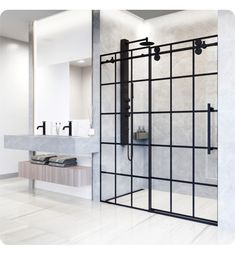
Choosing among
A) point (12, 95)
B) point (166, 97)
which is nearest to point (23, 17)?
point (12, 95)

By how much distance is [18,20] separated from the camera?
5.09 meters

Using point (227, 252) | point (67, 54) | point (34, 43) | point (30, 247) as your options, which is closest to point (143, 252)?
point (227, 252)

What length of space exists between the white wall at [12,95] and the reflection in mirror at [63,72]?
126 centimetres

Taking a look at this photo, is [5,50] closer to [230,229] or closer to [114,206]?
[114,206]

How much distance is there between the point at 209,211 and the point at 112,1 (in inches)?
109

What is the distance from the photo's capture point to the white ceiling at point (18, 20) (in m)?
4.74

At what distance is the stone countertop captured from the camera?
3811 mm

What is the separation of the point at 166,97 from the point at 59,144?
6.37 ft

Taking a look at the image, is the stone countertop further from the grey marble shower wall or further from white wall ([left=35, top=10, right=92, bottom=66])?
white wall ([left=35, top=10, right=92, bottom=66])

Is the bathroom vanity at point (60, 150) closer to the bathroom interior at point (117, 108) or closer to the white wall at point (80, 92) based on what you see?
the bathroom interior at point (117, 108)

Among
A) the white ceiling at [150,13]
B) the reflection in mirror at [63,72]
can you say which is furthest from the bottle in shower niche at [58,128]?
the white ceiling at [150,13]

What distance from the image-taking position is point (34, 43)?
5102 millimetres

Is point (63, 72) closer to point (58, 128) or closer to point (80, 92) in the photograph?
point (80, 92)

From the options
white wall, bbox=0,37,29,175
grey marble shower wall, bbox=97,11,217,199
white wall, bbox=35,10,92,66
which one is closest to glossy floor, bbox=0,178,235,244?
grey marble shower wall, bbox=97,11,217,199
